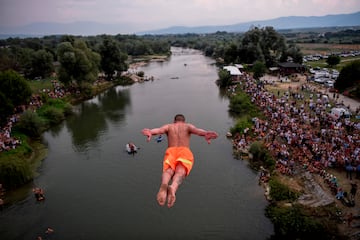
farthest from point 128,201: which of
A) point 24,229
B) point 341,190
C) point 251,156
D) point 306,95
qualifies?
point 306,95

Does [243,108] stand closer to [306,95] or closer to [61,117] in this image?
[306,95]

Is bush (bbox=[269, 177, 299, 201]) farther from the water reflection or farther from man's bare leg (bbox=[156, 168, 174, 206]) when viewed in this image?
the water reflection

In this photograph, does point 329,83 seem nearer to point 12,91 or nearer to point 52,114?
point 52,114

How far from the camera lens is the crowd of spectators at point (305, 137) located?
19098 millimetres

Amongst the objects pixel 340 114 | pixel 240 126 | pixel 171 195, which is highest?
pixel 171 195

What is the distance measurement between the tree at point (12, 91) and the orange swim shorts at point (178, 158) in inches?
1103

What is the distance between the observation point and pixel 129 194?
18844 mm

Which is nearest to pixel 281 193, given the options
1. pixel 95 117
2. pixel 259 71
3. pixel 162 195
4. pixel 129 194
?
pixel 129 194

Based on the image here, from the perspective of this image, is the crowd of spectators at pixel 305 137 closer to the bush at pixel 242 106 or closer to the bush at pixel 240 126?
the bush at pixel 240 126

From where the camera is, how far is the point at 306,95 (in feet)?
117

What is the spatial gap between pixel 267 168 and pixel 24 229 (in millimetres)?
15874

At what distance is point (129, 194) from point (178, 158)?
1448 cm

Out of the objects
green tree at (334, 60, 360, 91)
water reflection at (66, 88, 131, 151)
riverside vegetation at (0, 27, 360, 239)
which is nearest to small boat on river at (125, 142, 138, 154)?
water reflection at (66, 88, 131, 151)

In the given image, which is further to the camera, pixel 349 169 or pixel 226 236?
pixel 349 169
